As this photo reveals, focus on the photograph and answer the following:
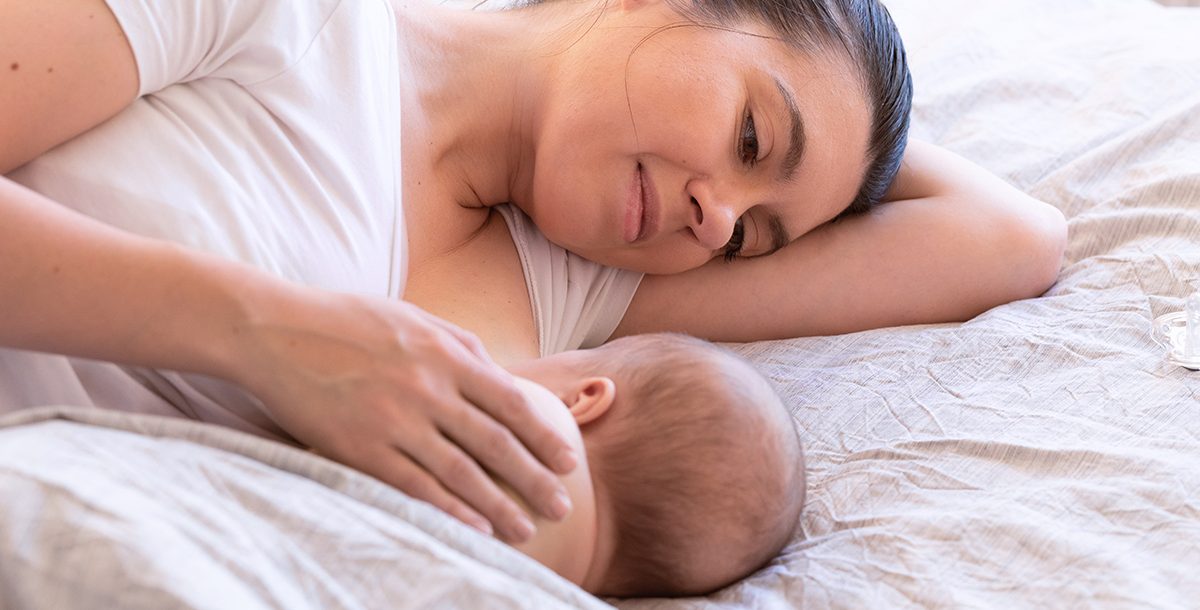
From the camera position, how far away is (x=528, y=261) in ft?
5.25

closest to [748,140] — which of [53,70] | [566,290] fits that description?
[566,290]

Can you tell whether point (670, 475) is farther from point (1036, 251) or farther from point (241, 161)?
point (1036, 251)

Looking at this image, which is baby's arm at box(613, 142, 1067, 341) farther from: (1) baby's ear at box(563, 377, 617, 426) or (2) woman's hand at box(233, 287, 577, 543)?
(2) woman's hand at box(233, 287, 577, 543)

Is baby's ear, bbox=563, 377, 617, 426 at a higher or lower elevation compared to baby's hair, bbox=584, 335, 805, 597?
higher

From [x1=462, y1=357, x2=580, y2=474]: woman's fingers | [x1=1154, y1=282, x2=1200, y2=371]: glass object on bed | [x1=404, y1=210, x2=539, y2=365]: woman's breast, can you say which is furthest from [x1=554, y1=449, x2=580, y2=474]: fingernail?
[x1=1154, y1=282, x2=1200, y2=371]: glass object on bed

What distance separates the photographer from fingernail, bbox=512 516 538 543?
0.97 m

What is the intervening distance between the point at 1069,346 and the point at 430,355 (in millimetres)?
876

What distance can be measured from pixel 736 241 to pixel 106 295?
86cm

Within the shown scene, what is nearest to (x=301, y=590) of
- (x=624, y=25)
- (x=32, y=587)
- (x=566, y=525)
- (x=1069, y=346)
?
(x=32, y=587)

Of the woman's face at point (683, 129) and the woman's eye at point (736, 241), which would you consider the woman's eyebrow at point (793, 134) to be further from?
the woman's eye at point (736, 241)

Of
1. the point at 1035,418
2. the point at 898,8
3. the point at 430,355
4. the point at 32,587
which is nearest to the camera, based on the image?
the point at 32,587

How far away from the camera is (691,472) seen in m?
1.06

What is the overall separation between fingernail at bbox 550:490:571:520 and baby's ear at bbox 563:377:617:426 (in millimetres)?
111

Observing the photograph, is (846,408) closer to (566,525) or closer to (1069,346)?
(1069,346)
